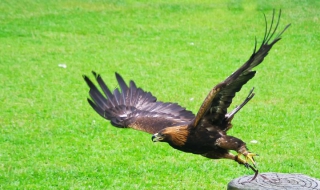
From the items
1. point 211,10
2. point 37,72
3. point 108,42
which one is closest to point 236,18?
point 211,10

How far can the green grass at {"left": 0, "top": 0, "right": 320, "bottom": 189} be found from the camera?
828 centimetres

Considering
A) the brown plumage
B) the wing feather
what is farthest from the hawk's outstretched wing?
the wing feather

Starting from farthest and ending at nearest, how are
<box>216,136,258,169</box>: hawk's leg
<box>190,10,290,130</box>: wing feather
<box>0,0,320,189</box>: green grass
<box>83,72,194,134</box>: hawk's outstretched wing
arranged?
<box>0,0,320,189</box>: green grass < <box>83,72,194,134</box>: hawk's outstretched wing < <box>216,136,258,169</box>: hawk's leg < <box>190,10,290,130</box>: wing feather

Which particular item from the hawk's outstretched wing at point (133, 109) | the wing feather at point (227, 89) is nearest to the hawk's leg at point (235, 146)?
the wing feather at point (227, 89)

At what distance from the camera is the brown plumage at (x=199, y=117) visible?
5469mm

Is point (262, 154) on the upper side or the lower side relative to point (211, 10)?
lower

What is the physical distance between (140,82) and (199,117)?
21.3ft

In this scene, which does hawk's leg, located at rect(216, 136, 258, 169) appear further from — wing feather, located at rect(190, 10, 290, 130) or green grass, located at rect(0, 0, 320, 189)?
green grass, located at rect(0, 0, 320, 189)

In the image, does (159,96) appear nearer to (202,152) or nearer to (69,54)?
(69,54)

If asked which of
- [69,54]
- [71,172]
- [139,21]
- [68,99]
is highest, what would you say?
[139,21]

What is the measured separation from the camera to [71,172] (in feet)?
26.8

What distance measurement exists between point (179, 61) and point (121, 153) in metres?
5.25

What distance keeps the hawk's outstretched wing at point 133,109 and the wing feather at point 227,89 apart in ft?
2.64

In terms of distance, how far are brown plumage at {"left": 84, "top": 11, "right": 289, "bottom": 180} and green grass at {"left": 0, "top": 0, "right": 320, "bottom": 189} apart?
36.4 inches
